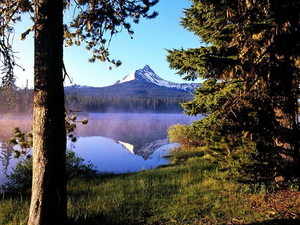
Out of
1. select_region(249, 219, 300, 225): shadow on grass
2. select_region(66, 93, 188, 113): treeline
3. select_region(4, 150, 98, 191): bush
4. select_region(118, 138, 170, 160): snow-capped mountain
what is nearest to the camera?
select_region(249, 219, 300, 225): shadow on grass

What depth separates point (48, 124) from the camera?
3574 millimetres

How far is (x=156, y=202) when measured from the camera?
5691 millimetres

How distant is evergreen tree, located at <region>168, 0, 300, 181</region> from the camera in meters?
5.90

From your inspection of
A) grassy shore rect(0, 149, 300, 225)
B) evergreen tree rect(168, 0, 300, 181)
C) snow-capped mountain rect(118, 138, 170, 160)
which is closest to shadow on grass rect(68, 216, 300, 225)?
grassy shore rect(0, 149, 300, 225)

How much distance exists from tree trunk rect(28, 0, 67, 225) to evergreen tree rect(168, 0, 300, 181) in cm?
398

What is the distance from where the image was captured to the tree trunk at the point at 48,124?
11.7ft

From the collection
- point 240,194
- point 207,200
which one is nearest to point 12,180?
point 207,200

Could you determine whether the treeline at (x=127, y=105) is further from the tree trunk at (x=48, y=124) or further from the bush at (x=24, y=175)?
the tree trunk at (x=48, y=124)

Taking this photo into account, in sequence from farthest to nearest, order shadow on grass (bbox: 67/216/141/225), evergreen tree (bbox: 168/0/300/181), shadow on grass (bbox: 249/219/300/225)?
evergreen tree (bbox: 168/0/300/181)
shadow on grass (bbox: 67/216/141/225)
shadow on grass (bbox: 249/219/300/225)

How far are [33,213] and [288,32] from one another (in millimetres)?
7745

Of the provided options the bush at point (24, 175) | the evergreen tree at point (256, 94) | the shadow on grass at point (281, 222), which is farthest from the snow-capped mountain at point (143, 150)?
the shadow on grass at point (281, 222)

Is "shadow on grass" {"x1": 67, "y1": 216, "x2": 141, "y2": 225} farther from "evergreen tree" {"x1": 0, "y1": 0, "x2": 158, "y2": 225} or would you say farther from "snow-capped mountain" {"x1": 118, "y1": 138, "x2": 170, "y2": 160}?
"snow-capped mountain" {"x1": 118, "y1": 138, "x2": 170, "y2": 160}

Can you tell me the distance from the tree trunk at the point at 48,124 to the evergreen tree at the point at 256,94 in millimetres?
3981

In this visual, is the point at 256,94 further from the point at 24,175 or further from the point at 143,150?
the point at 143,150
